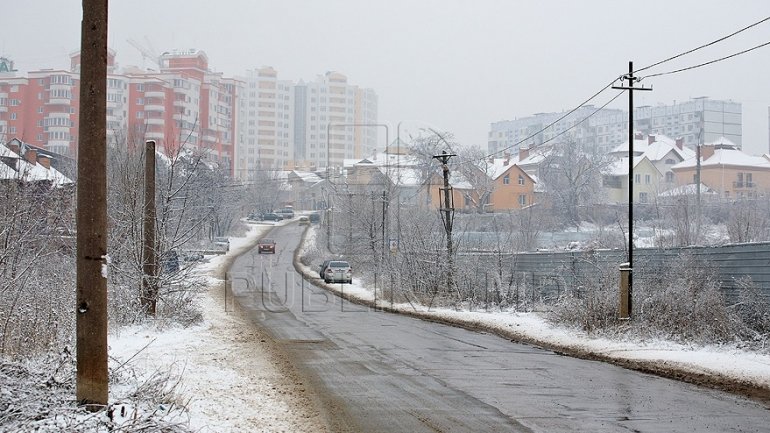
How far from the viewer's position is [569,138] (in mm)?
107812

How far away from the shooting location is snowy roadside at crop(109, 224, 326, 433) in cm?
981

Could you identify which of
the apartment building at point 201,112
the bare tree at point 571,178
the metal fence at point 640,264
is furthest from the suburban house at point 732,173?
the metal fence at point 640,264

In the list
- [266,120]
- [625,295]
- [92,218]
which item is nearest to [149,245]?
[625,295]

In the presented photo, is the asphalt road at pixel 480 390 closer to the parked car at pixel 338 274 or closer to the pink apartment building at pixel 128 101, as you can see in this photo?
the parked car at pixel 338 274

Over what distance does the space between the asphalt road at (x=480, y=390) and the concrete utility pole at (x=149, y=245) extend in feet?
11.7

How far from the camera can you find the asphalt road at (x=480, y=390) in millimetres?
9812

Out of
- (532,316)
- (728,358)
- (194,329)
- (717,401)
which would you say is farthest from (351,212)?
(717,401)

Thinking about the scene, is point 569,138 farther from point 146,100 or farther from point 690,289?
point 690,289

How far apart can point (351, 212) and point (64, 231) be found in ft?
140

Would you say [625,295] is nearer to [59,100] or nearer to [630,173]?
[630,173]

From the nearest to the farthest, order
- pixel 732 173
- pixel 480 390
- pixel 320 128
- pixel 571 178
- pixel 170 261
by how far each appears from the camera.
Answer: pixel 480 390 → pixel 170 261 → pixel 571 178 → pixel 732 173 → pixel 320 128

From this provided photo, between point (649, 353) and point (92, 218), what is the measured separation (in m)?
13.6

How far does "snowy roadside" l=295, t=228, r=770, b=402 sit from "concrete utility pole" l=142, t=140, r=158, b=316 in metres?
10.1

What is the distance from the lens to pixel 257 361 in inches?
626
